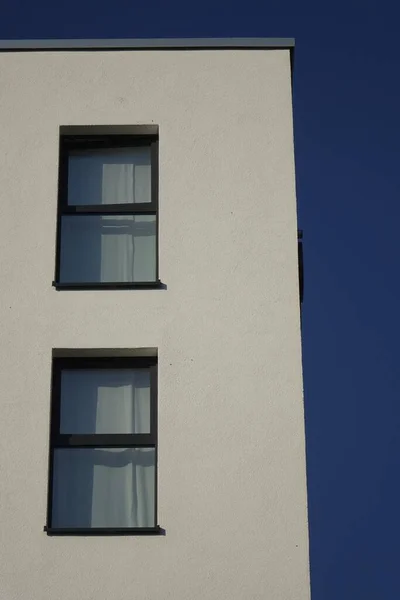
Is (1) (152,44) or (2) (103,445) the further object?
(1) (152,44)

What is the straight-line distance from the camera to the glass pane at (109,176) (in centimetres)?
1341

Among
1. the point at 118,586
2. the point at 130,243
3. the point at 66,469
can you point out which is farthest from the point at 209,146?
the point at 118,586

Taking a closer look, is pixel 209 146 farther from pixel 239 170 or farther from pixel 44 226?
pixel 44 226

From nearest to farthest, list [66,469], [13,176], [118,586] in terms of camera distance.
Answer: [118,586] < [66,469] < [13,176]

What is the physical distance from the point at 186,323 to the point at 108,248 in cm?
134

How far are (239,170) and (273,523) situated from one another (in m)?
3.57

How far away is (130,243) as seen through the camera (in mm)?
13188

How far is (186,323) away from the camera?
40.7 ft

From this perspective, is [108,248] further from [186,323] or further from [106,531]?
[106,531]

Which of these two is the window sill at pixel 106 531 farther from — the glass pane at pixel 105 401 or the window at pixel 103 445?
the glass pane at pixel 105 401

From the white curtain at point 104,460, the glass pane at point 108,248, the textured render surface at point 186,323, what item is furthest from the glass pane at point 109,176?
the white curtain at point 104,460

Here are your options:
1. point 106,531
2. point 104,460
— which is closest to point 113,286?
point 104,460

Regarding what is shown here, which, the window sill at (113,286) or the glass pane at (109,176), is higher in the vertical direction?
the glass pane at (109,176)

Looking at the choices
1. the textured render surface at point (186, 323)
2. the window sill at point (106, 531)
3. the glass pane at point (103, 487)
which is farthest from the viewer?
the glass pane at point (103, 487)
